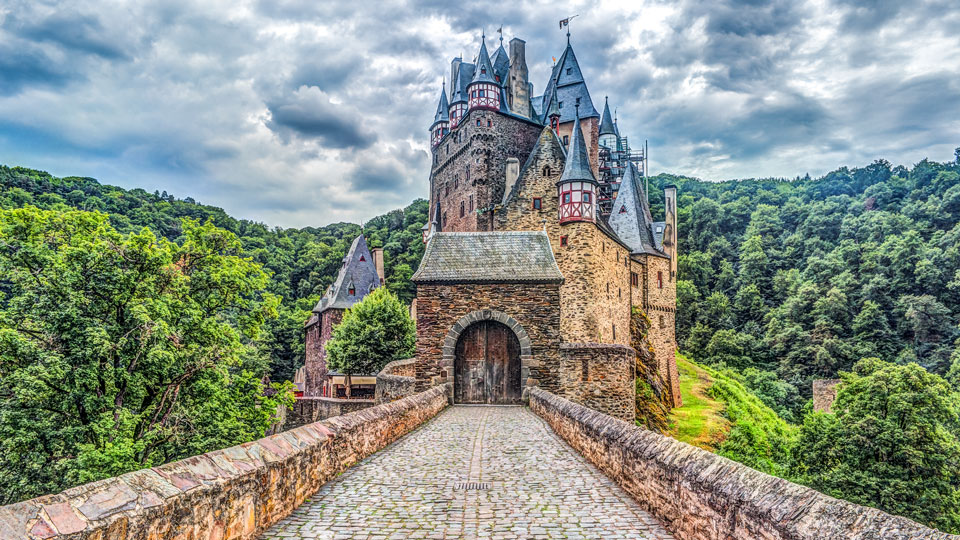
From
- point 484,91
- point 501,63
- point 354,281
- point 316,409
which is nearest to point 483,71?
point 484,91

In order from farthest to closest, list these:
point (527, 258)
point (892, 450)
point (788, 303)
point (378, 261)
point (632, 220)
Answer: point (788, 303)
point (378, 261)
point (632, 220)
point (892, 450)
point (527, 258)

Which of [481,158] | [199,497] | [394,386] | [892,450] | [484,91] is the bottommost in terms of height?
[892,450]

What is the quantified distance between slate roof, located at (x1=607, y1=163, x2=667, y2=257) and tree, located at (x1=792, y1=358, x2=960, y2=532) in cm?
1719

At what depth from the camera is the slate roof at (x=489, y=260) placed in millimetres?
20141

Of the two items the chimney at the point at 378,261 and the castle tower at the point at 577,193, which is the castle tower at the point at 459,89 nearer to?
the chimney at the point at 378,261

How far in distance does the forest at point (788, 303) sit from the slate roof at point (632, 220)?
10.9m

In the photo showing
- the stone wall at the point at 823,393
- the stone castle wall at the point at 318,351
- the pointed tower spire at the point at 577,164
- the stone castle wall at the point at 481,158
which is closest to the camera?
the pointed tower spire at the point at 577,164

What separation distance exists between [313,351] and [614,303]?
1109 inches

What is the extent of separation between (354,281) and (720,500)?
1863 inches

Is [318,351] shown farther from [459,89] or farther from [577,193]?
[577,193]

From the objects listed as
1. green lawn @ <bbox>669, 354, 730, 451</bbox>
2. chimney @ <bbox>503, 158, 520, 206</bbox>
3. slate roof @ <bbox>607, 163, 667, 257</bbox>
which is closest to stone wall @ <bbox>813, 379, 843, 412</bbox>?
green lawn @ <bbox>669, 354, 730, 451</bbox>

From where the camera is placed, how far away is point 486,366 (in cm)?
2023

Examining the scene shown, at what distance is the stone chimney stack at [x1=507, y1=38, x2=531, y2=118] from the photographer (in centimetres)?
4622

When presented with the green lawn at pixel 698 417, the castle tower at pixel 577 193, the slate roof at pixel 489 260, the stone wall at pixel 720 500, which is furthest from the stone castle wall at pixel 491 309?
the castle tower at pixel 577 193
